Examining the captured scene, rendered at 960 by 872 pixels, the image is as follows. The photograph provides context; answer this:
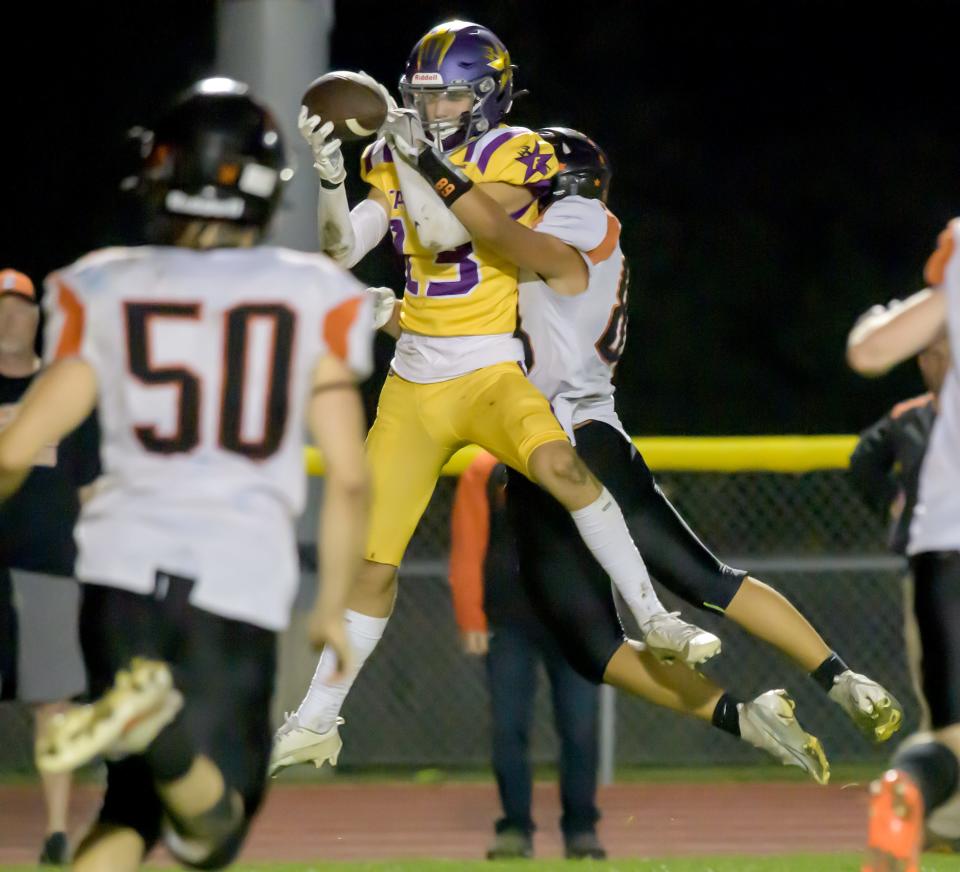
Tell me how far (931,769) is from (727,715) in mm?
1698

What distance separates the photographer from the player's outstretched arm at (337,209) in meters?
5.64

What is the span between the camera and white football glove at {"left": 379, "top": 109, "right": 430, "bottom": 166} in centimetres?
557

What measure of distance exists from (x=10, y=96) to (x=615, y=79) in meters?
5.48

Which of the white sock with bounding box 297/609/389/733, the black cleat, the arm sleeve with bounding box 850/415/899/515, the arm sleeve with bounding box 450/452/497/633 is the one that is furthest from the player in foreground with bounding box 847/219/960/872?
the arm sleeve with bounding box 850/415/899/515

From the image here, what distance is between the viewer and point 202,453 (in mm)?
3762

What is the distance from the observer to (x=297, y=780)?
9.57 metres

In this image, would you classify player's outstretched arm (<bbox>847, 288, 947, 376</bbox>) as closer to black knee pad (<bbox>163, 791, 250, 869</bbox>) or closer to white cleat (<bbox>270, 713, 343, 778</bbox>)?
black knee pad (<bbox>163, 791, 250, 869</bbox>)

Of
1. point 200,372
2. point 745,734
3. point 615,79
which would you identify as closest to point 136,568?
point 200,372

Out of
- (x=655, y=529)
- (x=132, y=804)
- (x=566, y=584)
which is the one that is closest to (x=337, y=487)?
(x=132, y=804)

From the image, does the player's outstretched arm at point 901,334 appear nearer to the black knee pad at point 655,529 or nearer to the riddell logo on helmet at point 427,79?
the black knee pad at point 655,529

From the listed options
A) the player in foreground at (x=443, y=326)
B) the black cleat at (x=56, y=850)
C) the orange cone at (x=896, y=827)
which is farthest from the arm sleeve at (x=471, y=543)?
the orange cone at (x=896, y=827)

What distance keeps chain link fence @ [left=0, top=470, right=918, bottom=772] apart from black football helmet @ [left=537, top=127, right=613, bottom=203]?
3643 mm

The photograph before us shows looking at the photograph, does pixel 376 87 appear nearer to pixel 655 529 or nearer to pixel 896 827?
pixel 655 529

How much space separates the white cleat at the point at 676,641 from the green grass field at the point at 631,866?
993 mm
